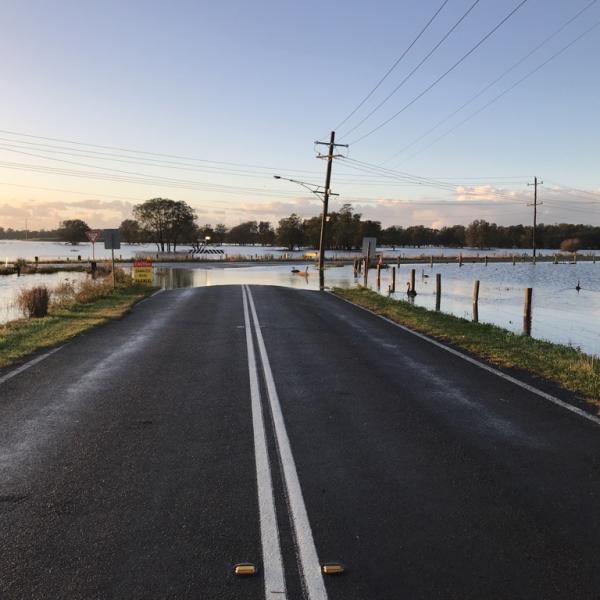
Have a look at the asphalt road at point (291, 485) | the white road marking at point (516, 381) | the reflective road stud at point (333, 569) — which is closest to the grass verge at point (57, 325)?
the asphalt road at point (291, 485)

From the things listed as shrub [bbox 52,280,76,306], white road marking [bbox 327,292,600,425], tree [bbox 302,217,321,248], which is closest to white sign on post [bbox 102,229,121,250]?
shrub [bbox 52,280,76,306]

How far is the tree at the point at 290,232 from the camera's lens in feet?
539

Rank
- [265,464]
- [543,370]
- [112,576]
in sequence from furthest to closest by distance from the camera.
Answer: [543,370]
[265,464]
[112,576]

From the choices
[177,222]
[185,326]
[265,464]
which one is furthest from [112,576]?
[177,222]

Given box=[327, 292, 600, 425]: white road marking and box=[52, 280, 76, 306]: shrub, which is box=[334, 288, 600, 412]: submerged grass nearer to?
box=[327, 292, 600, 425]: white road marking

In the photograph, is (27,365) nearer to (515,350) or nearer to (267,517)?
(267,517)

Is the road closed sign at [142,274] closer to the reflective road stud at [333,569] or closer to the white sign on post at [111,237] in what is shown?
the white sign on post at [111,237]

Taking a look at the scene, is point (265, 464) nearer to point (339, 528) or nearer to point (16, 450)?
point (339, 528)

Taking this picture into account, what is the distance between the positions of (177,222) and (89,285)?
76775 mm

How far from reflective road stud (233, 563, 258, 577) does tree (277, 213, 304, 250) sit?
162 metres

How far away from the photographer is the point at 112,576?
3490 mm

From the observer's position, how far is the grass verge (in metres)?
11.6

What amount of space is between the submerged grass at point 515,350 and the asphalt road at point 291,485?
1136 mm

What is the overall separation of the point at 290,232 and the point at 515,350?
15384 centimetres
